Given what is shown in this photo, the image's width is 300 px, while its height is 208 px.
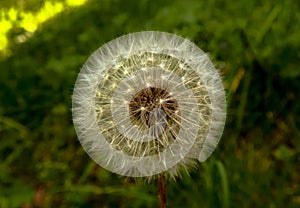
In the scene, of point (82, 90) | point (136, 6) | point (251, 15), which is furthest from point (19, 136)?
point (82, 90)

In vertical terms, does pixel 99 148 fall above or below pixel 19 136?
below

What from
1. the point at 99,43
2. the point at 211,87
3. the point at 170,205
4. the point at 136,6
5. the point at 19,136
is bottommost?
the point at 211,87

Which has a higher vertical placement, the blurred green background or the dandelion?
the blurred green background

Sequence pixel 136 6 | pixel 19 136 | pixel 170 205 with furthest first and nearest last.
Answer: pixel 136 6 < pixel 19 136 < pixel 170 205

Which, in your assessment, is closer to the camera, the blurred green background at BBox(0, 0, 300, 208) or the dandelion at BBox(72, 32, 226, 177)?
the dandelion at BBox(72, 32, 226, 177)

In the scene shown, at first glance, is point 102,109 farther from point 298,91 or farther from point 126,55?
point 298,91
